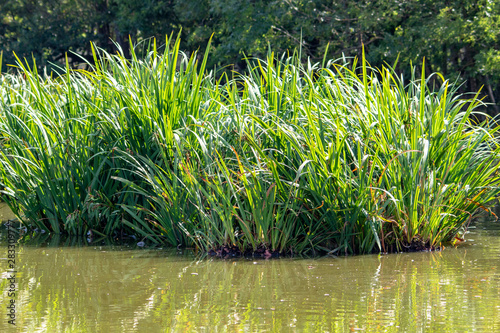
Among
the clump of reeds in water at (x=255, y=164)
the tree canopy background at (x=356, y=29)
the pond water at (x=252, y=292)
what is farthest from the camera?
the tree canopy background at (x=356, y=29)

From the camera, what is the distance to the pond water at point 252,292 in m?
3.10

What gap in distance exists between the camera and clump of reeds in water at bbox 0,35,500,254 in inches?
172

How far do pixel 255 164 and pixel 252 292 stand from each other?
122 cm

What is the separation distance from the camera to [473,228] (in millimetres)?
5605

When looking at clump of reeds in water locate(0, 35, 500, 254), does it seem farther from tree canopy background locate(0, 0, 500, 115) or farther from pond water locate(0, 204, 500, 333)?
tree canopy background locate(0, 0, 500, 115)

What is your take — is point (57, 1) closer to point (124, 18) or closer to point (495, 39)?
point (124, 18)

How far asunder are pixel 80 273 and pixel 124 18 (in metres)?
18.7

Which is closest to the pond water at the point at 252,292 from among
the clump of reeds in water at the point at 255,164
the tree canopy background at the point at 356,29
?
the clump of reeds in water at the point at 255,164

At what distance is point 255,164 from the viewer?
15.3ft

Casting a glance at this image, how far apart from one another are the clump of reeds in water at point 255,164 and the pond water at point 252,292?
26 centimetres

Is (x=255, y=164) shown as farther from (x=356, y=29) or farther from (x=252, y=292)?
(x=356, y=29)

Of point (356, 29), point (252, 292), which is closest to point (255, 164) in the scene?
point (252, 292)

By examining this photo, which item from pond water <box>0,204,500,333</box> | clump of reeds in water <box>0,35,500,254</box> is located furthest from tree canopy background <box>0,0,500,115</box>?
pond water <box>0,204,500,333</box>

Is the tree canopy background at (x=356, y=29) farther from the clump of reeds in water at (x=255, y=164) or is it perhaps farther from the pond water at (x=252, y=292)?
the pond water at (x=252, y=292)
